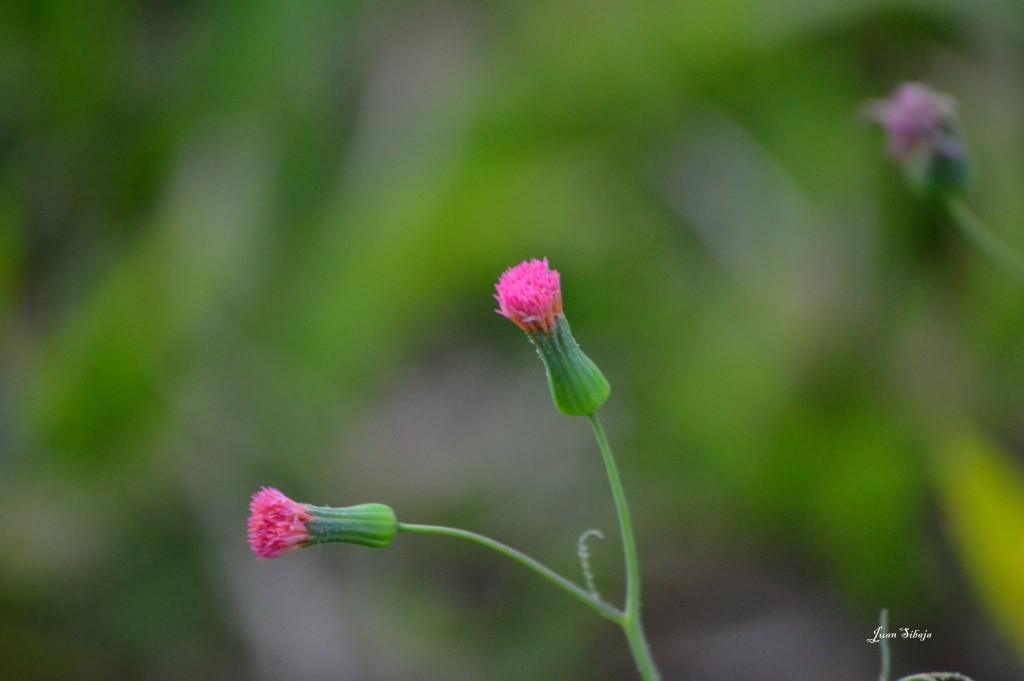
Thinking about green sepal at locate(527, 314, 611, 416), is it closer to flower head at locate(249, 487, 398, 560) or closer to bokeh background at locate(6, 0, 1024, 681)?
flower head at locate(249, 487, 398, 560)

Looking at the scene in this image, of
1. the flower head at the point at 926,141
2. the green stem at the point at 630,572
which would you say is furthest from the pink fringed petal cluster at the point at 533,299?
the flower head at the point at 926,141

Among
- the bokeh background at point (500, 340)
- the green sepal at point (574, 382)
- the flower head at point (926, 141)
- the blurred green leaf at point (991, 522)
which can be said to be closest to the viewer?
the green sepal at point (574, 382)

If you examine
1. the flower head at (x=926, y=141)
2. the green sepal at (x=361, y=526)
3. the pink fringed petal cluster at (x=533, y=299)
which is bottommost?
the green sepal at (x=361, y=526)

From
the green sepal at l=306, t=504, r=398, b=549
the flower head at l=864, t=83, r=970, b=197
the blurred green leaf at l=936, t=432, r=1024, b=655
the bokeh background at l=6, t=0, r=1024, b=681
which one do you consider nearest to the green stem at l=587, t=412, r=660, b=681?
the green sepal at l=306, t=504, r=398, b=549

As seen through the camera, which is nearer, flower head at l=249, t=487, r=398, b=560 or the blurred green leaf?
flower head at l=249, t=487, r=398, b=560

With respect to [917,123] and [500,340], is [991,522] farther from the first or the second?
[500,340]

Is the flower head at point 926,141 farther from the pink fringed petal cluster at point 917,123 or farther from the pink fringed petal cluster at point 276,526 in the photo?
the pink fringed petal cluster at point 276,526
